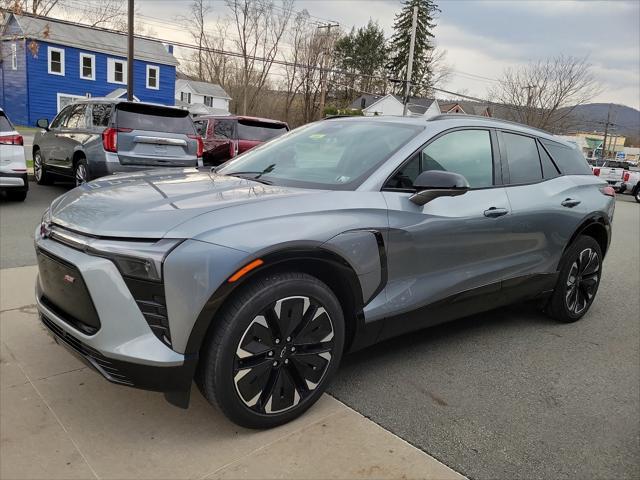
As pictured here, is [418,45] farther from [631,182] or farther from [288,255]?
[288,255]

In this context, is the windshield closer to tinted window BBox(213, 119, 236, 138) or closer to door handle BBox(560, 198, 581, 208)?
door handle BBox(560, 198, 581, 208)

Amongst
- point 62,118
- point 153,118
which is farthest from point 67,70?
point 153,118

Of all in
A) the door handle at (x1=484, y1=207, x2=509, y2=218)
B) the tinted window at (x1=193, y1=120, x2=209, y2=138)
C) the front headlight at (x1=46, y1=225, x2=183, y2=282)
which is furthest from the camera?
the tinted window at (x1=193, y1=120, x2=209, y2=138)

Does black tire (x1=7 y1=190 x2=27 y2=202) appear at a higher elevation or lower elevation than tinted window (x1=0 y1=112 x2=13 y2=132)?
lower

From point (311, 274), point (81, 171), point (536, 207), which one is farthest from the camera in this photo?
point (81, 171)

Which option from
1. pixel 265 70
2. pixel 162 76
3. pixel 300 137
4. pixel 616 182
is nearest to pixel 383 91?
pixel 265 70

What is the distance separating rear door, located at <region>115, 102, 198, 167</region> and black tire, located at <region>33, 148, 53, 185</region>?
3066mm

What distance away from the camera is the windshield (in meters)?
3.12

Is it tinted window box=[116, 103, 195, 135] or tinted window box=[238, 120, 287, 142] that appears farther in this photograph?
tinted window box=[238, 120, 287, 142]

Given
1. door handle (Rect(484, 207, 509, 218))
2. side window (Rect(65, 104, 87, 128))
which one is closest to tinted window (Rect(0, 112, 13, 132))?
side window (Rect(65, 104, 87, 128))

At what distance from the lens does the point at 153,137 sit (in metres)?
8.73

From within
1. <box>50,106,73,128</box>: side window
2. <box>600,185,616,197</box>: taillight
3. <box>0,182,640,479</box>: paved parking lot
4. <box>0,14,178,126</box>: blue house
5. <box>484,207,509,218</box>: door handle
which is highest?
<box>0,14,178,126</box>: blue house

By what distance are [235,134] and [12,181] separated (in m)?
4.92

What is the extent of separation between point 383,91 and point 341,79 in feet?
22.0
